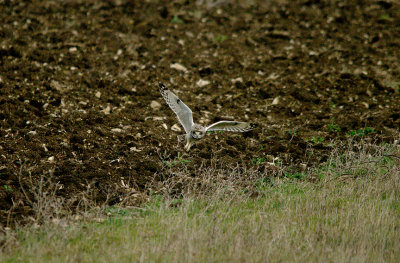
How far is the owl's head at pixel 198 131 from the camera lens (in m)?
5.56

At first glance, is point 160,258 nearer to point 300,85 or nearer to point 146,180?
point 146,180

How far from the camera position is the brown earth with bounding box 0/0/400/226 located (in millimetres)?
5875

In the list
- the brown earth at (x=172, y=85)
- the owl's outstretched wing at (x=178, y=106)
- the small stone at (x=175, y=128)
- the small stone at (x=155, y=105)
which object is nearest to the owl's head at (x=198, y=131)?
the owl's outstretched wing at (x=178, y=106)

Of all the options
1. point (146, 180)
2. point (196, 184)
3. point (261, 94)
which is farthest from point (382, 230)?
point (261, 94)

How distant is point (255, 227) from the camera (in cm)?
470

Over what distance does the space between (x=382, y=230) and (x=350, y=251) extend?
70 centimetres

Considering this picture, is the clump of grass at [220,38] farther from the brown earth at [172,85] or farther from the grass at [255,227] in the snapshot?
the grass at [255,227]

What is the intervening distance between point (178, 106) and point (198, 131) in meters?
0.41

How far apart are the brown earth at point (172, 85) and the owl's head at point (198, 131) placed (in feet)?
1.75

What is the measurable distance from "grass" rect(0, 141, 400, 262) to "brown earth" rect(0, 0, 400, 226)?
0.41 m

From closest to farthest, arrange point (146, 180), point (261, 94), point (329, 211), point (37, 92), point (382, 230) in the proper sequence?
point (382, 230) < point (329, 211) < point (146, 180) < point (37, 92) < point (261, 94)

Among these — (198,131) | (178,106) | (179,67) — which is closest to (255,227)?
(198,131)

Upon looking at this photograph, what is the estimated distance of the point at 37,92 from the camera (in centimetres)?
725

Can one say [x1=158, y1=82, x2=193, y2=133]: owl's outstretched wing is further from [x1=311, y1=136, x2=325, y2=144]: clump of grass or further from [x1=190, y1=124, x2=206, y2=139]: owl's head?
[x1=311, y1=136, x2=325, y2=144]: clump of grass
